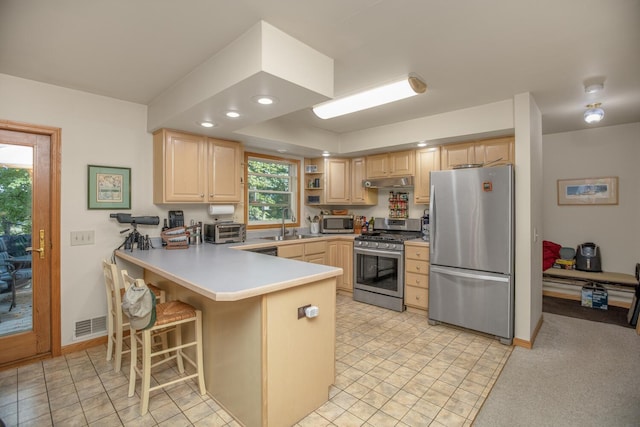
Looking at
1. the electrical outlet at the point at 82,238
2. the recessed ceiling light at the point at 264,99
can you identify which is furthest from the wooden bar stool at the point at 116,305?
the recessed ceiling light at the point at 264,99

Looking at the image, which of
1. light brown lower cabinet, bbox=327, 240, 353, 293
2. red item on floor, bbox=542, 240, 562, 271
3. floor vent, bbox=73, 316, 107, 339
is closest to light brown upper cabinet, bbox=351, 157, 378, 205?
light brown lower cabinet, bbox=327, 240, 353, 293

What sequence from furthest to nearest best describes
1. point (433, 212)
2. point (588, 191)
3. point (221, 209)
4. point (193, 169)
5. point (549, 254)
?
point (549, 254) → point (588, 191) → point (221, 209) → point (433, 212) → point (193, 169)

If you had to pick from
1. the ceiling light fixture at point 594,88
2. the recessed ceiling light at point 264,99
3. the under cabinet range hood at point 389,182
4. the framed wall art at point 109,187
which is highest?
the ceiling light fixture at point 594,88

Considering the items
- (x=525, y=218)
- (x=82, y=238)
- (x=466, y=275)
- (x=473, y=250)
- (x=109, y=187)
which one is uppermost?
(x=109, y=187)

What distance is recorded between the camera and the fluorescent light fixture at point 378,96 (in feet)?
8.44

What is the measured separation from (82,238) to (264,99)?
2.20m

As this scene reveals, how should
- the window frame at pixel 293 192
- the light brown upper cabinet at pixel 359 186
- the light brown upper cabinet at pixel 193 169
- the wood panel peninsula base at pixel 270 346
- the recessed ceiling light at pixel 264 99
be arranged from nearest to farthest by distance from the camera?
the wood panel peninsula base at pixel 270 346 → the recessed ceiling light at pixel 264 99 → the light brown upper cabinet at pixel 193 169 → the window frame at pixel 293 192 → the light brown upper cabinet at pixel 359 186

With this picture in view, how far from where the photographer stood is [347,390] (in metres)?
2.23

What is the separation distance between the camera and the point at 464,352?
2.85 meters

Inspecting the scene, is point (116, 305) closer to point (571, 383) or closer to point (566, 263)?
point (571, 383)

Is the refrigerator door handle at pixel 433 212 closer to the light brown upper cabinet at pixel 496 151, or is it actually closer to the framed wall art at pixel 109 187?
the light brown upper cabinet at pixel 496 151

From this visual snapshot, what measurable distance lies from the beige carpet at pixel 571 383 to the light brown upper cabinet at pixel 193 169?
3127 millimetres

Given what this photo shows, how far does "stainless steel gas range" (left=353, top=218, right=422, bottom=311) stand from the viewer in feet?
12.8

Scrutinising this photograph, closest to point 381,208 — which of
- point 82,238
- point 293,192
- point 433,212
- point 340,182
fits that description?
point 340,182
